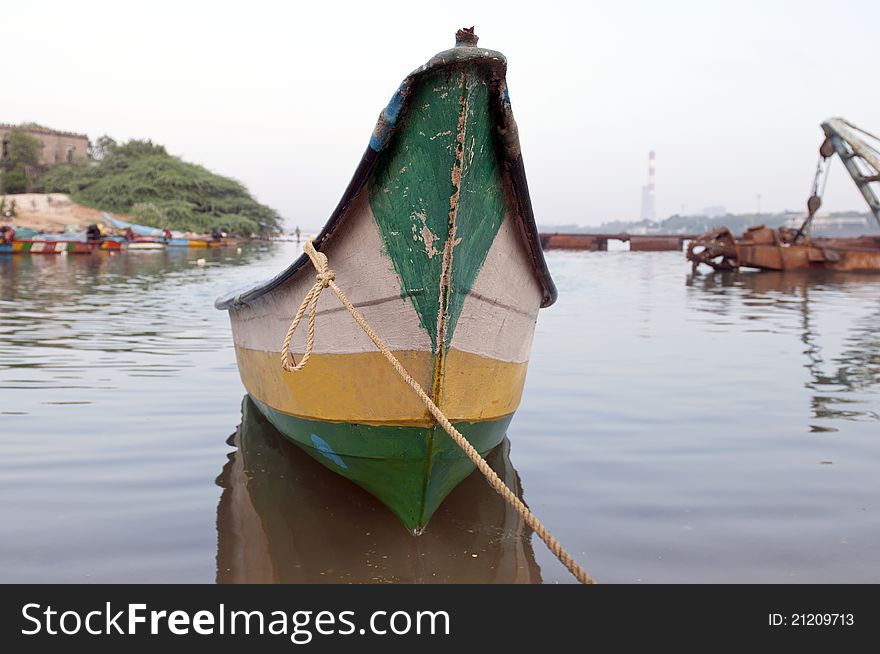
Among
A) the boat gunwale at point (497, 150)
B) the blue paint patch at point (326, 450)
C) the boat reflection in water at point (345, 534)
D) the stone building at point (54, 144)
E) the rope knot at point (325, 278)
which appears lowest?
the boat reflection in water at point (345, 534)

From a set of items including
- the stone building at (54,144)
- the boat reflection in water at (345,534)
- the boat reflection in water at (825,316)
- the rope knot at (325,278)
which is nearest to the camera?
the boat reflection in water at (345,534)

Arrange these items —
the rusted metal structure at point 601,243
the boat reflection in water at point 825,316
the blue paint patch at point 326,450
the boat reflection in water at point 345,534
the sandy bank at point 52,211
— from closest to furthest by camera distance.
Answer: the boat reflection in water at point 345,534, the blue paint patch at point 326,450, the boat reflection in water at point 825,316, the sandy bank at point 52,211, the rusted metal structure at point 601,243

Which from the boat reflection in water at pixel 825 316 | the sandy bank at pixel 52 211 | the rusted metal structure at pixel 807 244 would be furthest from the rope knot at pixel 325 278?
the sandy bank at pixel 52 211

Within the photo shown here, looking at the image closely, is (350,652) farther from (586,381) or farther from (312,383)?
(586,381)

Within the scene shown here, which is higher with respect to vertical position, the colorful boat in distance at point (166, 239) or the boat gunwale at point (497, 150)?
the colorful boat in distance at point (166, 239)

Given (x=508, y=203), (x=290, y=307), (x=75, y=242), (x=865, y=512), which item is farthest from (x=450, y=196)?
(x=75, y=242)

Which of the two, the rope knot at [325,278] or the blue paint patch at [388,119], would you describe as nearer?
the blue paint patch at [388,119]

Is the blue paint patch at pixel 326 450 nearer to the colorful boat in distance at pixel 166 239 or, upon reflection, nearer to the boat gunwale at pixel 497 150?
the boat gunwale at pixel 497 150

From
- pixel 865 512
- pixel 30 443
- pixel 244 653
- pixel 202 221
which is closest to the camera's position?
pixel 244 653

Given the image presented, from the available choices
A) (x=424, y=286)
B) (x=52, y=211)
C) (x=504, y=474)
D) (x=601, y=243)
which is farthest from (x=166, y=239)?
(x=424, y=286)

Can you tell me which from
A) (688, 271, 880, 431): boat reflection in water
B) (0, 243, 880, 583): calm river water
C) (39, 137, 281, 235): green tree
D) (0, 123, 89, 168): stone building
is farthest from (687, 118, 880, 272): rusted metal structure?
(0, 123, 89, 168): stone building

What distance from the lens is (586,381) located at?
736 cm

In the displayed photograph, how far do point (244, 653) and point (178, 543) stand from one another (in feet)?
3.12

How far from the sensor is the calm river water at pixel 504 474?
3.39 meters
